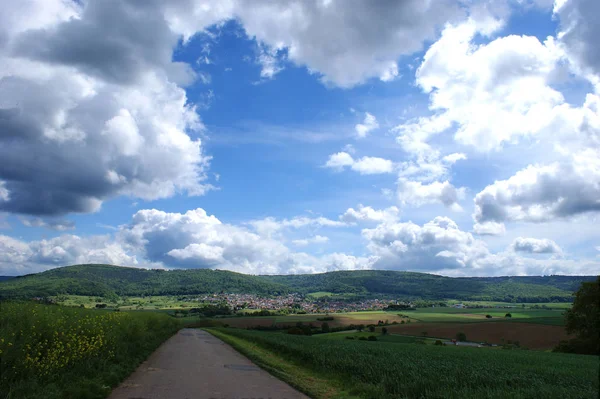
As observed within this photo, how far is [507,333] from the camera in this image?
65.2m

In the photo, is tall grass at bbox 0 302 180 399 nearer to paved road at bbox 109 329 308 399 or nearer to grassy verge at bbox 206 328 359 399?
paved road at bbox 109 329 308 399

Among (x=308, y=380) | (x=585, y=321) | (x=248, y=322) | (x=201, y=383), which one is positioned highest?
(x=201, y=383)

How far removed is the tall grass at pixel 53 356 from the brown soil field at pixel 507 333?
2359 inches

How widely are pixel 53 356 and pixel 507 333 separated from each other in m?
A: 72.5

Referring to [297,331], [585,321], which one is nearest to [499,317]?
[585,321]

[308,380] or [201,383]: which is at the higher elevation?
[201,383]

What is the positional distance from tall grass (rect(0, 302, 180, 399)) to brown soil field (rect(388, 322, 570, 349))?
59920 millimetres

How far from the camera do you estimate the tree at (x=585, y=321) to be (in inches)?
1770

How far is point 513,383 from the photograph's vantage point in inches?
535

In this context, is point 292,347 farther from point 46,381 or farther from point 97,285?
point 97,285

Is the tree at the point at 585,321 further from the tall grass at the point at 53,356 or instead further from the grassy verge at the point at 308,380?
the tall grass at the point at 53,356

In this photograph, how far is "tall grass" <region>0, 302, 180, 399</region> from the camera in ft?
30.9

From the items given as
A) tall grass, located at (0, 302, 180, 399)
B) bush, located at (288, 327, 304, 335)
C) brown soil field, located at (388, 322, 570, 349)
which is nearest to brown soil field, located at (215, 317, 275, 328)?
bush, located at (288, 327, 304, 335)

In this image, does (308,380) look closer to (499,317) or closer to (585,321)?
(585,321)
